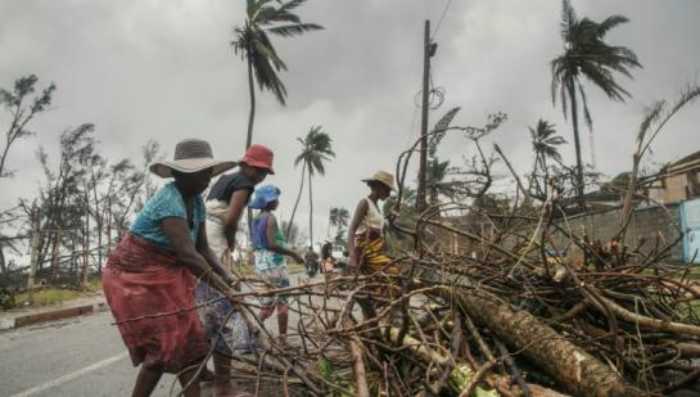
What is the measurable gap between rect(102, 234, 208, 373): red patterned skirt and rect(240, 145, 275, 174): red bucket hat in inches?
42.6

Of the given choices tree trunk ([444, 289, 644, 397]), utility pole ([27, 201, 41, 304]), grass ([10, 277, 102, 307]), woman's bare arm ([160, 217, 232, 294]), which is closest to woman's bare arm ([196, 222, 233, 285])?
woman's bare arm ([160, 217, 232, 294])

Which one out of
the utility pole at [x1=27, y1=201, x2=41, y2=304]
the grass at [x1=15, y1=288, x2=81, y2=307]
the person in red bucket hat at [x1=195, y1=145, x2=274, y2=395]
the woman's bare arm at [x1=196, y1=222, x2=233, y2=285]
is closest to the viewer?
the woman's bare arm at [x1=196, y1=222, x2=233, y2=285]

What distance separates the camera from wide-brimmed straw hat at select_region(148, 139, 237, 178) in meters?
2.31

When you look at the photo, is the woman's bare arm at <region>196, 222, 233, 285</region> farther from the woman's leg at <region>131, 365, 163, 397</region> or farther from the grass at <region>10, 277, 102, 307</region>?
the grass at <region>10, 277, 102, 307</region>

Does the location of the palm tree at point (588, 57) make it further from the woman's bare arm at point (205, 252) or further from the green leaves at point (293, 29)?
the woman's bare arm at point (205, 252)

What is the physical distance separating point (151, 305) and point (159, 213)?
42 cm

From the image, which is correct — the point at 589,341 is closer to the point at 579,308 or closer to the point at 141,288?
the point at 579,308

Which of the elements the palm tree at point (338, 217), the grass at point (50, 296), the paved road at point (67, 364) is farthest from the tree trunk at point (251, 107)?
the palm tree at point (338, 217)

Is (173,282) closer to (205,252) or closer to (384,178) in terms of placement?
(205,252)

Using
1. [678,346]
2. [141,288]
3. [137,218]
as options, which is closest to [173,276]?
[141,288]

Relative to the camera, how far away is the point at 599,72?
2403 centimetres

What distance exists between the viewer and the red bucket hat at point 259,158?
3238mm

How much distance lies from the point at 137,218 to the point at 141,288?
336 millimetres

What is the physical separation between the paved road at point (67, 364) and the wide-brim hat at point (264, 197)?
115cm
